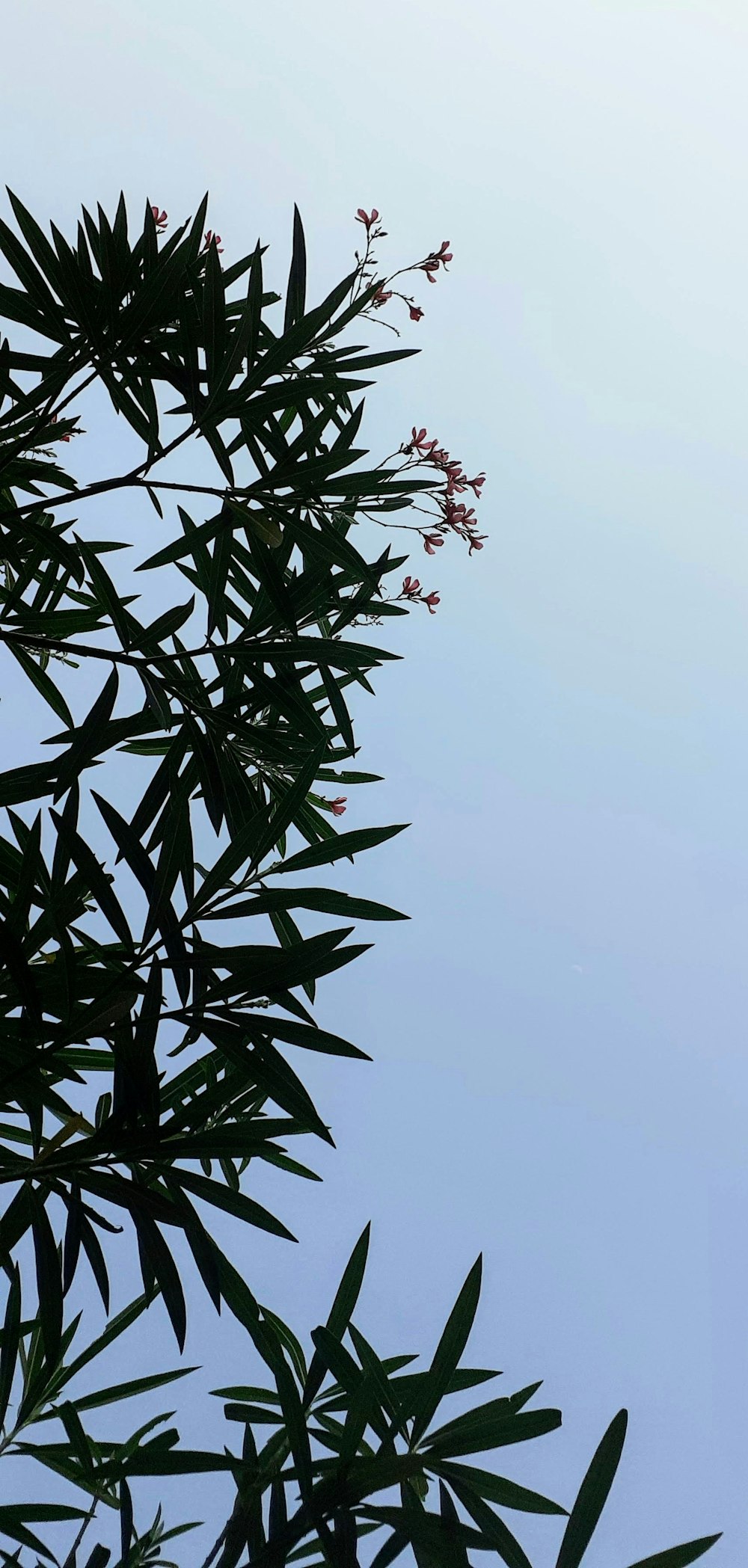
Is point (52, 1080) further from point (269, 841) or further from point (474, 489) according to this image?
point (474, 489)


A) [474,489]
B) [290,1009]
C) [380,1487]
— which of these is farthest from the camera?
[474,489]

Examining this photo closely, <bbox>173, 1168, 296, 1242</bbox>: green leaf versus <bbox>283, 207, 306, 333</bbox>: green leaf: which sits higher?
<bbox>283, 207, 306, 333</bbox>: green leaf

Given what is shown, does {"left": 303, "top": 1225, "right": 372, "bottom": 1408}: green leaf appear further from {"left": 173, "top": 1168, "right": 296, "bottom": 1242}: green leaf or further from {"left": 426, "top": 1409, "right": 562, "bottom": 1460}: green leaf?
{"left": 426, "top": 1409, "right": 562, "bottom": 1460}: green leaf

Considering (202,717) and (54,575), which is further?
(54,575)

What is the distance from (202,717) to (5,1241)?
66 cm

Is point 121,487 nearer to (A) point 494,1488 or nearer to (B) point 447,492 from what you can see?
(B) point 447,492

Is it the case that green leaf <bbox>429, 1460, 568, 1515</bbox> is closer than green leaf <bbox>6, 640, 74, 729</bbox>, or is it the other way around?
green leaf <bbox>429, 1460, 568, 1515</bbox>

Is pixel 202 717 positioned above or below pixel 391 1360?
above

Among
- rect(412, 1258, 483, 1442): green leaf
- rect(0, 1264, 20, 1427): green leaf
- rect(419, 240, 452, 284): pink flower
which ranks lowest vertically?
rect(0, 1264, 20, 1427): green leaf

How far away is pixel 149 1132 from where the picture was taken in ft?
3.08

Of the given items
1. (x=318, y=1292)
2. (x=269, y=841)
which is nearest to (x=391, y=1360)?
(x=269, y=841)

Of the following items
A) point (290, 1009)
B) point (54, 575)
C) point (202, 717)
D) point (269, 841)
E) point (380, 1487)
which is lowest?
point (380, 1487)

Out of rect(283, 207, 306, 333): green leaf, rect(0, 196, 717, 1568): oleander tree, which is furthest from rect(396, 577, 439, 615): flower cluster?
rect(283, 207, 306, 333): green leaf

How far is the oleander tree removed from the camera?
2.82 ft
